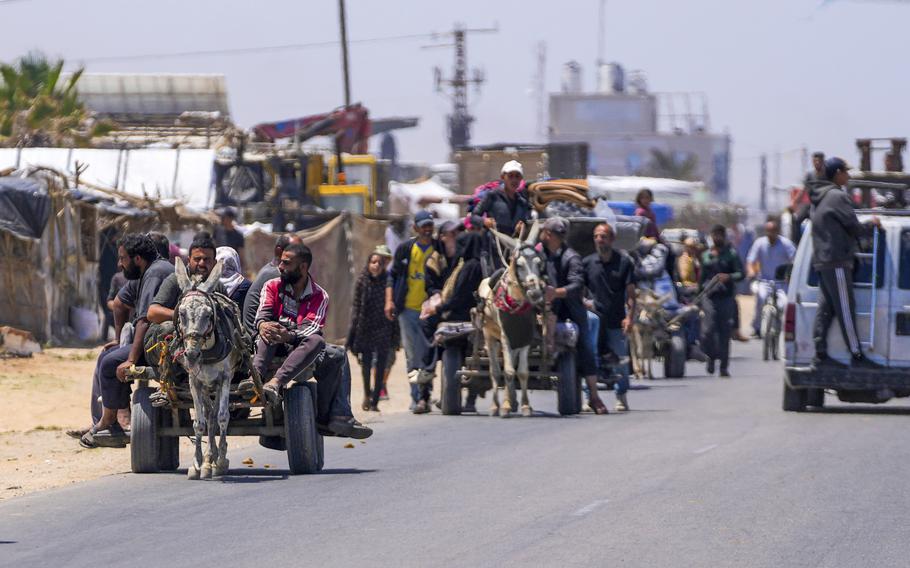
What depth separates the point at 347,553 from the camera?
8.86 metres

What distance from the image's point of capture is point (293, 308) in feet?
40.9

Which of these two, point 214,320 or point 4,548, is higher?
point 214,320

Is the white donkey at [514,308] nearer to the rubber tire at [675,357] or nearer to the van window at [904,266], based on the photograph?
the van window at [904,266]

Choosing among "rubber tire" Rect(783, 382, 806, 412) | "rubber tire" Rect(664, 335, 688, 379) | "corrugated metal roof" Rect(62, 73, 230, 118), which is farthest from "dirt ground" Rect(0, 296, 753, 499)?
"corrugated metal roof" Rect(62, 73, 230, 118)

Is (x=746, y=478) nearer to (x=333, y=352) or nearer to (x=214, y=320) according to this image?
(x=333, y=352)

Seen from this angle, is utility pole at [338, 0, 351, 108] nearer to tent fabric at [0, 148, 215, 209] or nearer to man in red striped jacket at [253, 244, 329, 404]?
tent fabric at [0, 148, 215, 209]

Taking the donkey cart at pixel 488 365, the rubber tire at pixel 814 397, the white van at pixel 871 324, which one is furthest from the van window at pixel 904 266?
the donkey cart at pixel 488 365

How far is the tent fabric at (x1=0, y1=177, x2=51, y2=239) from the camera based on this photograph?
81.8ft

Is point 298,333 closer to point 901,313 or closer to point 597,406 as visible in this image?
point 597,406

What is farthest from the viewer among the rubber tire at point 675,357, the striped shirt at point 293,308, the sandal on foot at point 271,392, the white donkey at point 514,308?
the rubber tire at point 675,357

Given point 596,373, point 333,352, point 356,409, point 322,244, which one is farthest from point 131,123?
point 333,352

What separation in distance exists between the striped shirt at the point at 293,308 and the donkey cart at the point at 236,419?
37cm

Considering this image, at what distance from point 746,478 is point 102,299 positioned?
16.9m

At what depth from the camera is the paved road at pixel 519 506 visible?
8.94 metres
